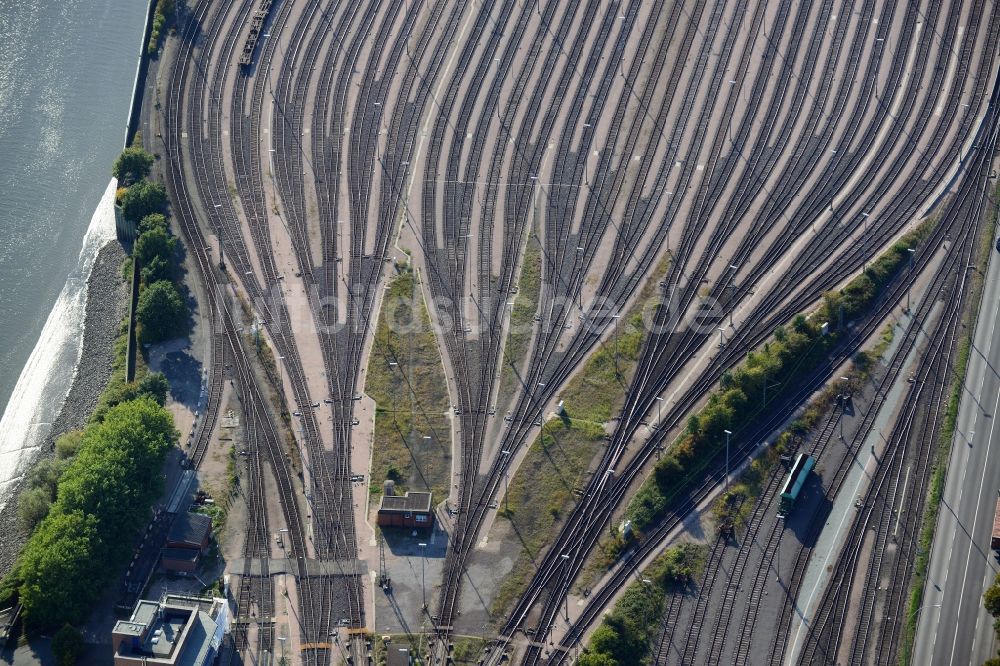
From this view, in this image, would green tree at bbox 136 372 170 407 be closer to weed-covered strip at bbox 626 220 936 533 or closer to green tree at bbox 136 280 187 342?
green tree at bbox 136 280 187 342

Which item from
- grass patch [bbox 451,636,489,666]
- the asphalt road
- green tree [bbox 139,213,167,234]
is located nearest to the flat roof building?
grass patch [bbox 451,636,489,666]

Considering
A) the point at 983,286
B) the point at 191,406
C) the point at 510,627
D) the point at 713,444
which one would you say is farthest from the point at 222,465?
the point at 983,286

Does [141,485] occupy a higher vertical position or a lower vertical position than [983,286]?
lower

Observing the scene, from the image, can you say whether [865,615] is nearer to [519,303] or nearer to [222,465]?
[519,303]

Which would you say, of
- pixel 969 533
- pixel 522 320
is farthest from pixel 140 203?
pixel 969 533

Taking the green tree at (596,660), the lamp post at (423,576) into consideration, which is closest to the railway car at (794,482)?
the green tree at (596,660)

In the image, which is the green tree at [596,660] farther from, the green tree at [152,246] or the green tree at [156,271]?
the green tree at [152,246]

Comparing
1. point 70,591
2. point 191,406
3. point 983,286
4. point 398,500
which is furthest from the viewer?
point 983,286
